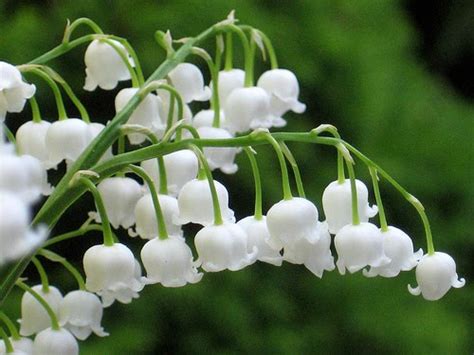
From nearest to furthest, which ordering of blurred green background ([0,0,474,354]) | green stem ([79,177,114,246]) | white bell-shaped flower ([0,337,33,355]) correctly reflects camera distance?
green stem ([79,177,114,246]) → white bell-shaped flower ([0,337,33,355]) → blurred green background ([0,0,474,354])

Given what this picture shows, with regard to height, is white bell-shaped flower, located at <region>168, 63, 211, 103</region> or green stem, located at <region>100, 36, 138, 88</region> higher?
green stem, located at <region>100, 36, 138, 88</region>

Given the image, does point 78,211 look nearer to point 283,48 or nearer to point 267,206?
point 267,206

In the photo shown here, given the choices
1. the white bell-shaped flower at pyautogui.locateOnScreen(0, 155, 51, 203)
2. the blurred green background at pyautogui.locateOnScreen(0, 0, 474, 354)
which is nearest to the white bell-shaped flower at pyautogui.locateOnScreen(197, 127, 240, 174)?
the white bell-shaped flower at pyautogui.locateOnScreen(0, 155, 51, 203)

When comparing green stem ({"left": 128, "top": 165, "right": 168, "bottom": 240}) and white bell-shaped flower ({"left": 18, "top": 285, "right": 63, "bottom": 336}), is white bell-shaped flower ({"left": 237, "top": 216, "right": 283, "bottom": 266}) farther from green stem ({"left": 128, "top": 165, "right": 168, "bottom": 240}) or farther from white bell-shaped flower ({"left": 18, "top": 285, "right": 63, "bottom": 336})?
white bell-shaped flower ({"left": 18, "top": 285, "right": 63, "bottom": 336})

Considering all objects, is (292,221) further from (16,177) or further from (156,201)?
(16,177)

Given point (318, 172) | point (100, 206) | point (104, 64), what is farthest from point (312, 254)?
point (318, 172)

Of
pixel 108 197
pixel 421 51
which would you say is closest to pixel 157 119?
pixel 108 197
